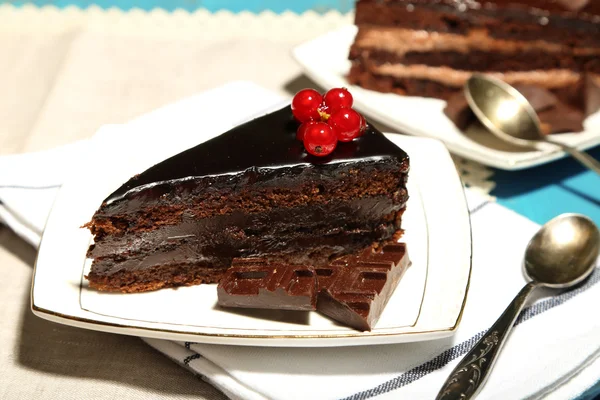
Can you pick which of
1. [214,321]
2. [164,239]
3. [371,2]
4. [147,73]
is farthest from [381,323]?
[147,73]

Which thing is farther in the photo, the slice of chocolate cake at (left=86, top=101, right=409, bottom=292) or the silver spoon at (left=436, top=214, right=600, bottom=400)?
the slice of chocolate cake at (left=86, top=101, right=409, bottom=292)

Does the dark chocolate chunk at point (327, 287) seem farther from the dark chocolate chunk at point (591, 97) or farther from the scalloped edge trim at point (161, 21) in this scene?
the scalloped edge trim at point (161, 21)

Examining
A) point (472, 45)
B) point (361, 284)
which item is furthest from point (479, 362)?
point (472, 45)

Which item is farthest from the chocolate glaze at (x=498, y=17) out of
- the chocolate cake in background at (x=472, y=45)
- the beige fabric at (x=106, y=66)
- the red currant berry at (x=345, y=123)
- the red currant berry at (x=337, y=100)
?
the red currant berry at (x=345, y=123)

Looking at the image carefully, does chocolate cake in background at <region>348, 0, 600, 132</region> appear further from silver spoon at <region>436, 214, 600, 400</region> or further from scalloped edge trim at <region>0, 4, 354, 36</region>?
silver spoon at <region>436, 214, 600, 400</region>

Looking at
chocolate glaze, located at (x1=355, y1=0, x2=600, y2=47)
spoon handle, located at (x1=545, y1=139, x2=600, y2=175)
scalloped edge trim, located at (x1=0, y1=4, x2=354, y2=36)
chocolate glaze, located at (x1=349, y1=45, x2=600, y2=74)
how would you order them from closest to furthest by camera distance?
spoon handle, located at (x1=545, y1=139, x2=600, y2=175) < chocolate glaze, located at (x1=355, y1=0, x2=600, y2=47) < chocolate glaze, located at (x1=349, y1=45, x2=600, y2=74) < scalloped edge trim, located at (x1=0, y1=4, x2=354, y2=36)

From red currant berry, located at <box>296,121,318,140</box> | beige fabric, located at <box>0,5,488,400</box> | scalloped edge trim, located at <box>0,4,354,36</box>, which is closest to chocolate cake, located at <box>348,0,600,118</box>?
beige fabric, located at <box>0,5,488,400</box>

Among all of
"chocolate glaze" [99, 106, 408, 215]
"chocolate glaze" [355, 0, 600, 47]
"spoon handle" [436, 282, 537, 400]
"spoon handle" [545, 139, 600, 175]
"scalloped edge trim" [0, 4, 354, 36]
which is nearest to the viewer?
"spoon handle" [436, 282, 537, 400]
